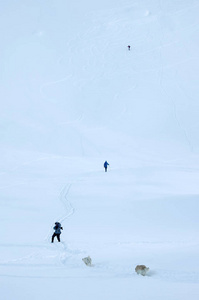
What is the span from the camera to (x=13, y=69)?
61000 millimetres

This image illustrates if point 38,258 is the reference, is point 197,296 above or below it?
below

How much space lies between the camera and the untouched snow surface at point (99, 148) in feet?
26.8

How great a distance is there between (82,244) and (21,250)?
176 centimetres

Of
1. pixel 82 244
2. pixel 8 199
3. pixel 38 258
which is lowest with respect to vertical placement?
pixel 38 258

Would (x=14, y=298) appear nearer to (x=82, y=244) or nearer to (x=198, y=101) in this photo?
(x=82, y=244)

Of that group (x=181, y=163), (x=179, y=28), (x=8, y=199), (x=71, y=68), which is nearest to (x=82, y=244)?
(x=8, y=199)

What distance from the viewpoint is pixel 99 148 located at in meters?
40.5

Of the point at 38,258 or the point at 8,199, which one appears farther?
the point at 8,199

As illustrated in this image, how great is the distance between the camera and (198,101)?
49.8m

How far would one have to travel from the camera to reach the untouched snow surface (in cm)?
816

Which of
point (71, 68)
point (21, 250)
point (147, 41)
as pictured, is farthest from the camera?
point (147, 41)

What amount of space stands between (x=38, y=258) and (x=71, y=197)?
11.3 m

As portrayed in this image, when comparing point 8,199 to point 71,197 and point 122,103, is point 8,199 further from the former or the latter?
point 122,103

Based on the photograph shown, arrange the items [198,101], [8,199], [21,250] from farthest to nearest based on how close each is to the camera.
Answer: [198,101], [8,199], [21,250]
